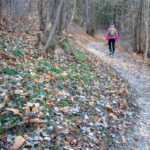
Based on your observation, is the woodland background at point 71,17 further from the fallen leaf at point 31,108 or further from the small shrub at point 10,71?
the fallen leaf at point 31,108

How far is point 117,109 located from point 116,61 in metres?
8.83

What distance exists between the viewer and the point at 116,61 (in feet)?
57.4

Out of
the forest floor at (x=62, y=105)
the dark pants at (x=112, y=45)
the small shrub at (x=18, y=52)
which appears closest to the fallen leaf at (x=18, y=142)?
the forest floor at (x=62, y=105)

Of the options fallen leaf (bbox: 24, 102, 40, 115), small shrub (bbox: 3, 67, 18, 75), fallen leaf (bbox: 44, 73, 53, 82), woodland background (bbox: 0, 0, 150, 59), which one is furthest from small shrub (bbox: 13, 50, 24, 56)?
fallen leaf (bbox: 24, 102, 40, 115)

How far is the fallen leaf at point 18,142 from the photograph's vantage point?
5254mm

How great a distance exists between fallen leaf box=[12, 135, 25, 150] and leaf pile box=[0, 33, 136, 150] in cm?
2

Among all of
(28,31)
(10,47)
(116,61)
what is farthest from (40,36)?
(116,61)

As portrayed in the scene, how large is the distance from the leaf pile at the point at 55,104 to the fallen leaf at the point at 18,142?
0.02 metres

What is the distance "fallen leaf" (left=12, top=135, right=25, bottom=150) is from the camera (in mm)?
5254

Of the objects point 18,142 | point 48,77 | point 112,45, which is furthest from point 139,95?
point 112,45

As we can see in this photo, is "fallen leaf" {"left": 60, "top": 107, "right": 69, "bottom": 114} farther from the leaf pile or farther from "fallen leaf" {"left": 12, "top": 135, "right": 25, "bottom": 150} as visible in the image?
Answer: "fallen leaf" {"left": 12, "top": 135, "right": 25, "bottom": 150}

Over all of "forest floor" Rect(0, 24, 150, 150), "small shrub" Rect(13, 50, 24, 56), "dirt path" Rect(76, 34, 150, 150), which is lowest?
"dirt path" Rect(76, 34, 150, 150)

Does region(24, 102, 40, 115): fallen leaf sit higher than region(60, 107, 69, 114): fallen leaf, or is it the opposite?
region(24, 102, 40, 115): fallen leaf

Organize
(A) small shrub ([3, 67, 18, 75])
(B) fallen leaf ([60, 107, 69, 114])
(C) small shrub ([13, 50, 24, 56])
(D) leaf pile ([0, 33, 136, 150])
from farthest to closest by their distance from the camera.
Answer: (C) small shrub ([13, 50, 24, 56]), (A) small shrub ([3, 67, 18, 75]), (B) fallen leaf ([60, 107, 69, 114]), (D) leaf pile ([0, 33, 136, 150])
